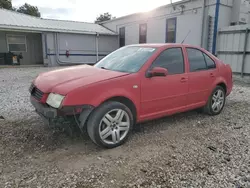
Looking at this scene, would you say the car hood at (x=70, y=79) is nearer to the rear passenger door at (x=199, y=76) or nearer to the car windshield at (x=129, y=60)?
the car windshield at (x=129, y=60)

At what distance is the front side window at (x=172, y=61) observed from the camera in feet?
11.8

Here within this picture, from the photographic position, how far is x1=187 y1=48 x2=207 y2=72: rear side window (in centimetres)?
410

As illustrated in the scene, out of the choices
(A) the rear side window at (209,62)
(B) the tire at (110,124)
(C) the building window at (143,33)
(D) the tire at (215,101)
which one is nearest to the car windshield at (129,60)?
(B) the tire at (110,124)

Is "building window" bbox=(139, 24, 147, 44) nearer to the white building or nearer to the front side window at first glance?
the white building

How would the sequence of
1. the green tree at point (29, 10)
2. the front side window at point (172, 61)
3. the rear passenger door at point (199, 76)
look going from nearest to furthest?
the front side window at point (172, 61), the rear passenger door at point (199, 76), the green tree at point (29, 10)

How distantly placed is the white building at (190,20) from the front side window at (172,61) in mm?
8397

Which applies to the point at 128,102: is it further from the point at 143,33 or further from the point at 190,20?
the point at 143,33

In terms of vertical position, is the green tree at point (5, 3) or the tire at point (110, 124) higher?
the green tree at point (5, 3)

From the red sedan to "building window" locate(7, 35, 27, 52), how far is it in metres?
15.3

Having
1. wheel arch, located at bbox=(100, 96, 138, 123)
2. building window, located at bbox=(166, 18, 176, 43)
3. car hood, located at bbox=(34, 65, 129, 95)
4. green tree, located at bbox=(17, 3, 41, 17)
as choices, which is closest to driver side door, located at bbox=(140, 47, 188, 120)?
wheel arch, located at bbox=(100, 96, 138, 123)

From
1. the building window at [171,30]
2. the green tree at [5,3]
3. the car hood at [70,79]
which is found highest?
the green tree at [5,3]

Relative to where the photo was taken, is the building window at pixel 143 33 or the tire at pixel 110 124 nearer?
the tire at pixel 110 124

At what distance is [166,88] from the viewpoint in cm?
361

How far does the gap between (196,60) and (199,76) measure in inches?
13.6
